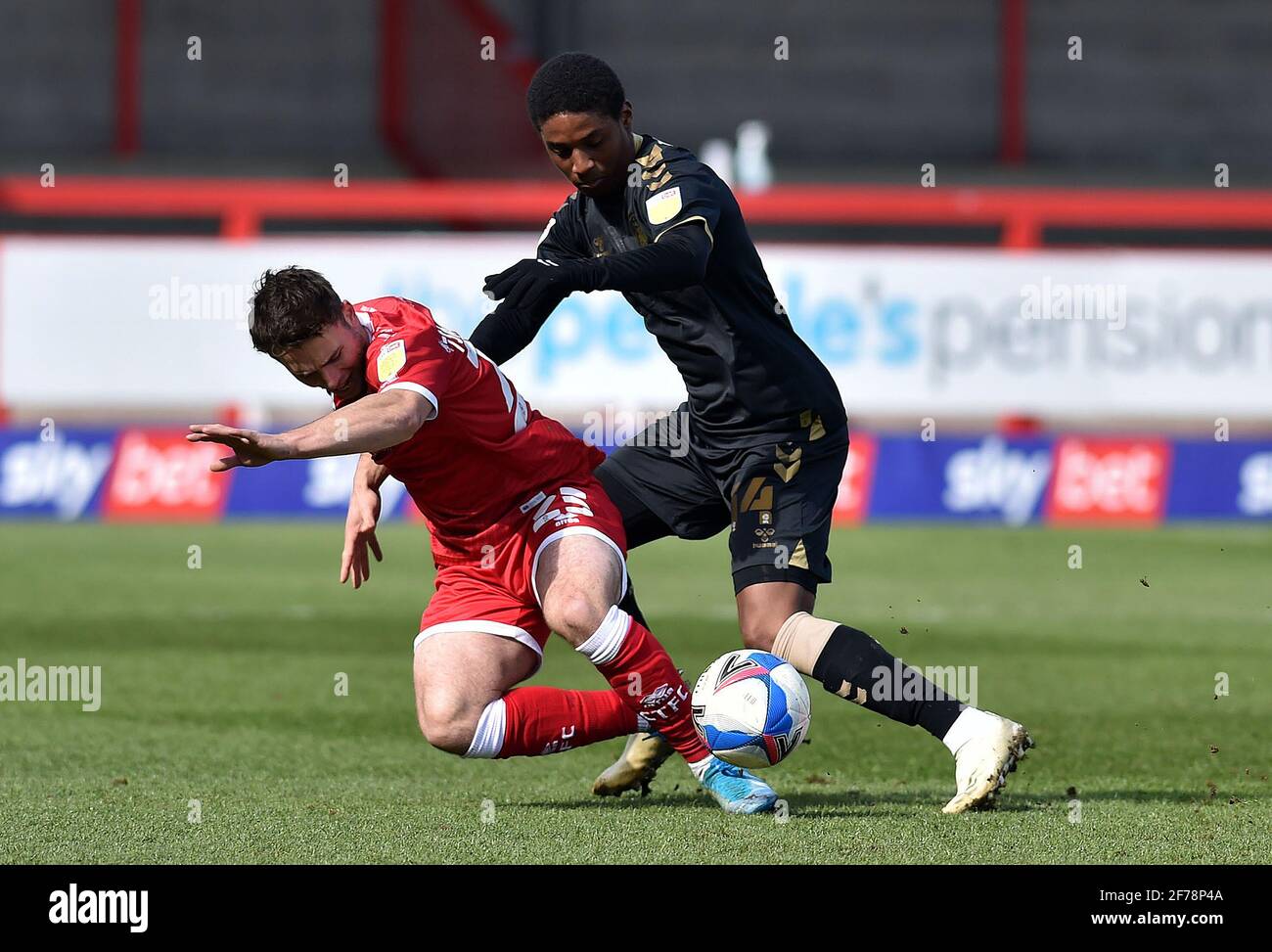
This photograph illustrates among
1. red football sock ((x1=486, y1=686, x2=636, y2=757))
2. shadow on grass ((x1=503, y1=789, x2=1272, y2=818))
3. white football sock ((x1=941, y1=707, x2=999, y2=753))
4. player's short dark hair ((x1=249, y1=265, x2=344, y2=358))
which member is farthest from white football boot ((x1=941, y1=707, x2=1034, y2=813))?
player's short dark hair ((x1=249, y1=265, x2=344, y2=358))

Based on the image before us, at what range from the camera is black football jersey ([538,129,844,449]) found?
5.48 metres

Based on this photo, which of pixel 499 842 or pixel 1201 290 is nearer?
pixel 499 842

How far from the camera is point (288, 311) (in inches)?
196

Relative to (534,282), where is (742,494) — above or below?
below

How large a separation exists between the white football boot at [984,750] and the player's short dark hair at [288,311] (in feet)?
6.63

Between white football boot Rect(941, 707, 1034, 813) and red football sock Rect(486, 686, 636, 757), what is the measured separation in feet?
3.01

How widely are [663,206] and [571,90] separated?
1.32ft

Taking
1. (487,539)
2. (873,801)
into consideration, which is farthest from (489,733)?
(873,801)

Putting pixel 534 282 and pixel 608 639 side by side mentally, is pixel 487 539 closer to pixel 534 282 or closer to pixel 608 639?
pixel 608 639

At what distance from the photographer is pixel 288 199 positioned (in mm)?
17703

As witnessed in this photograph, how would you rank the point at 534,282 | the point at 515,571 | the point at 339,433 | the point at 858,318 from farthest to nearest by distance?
the point at 858,318, the point at 515,571, the point at 534,282, the point at 339,433

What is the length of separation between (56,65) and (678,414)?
26.8 metres
